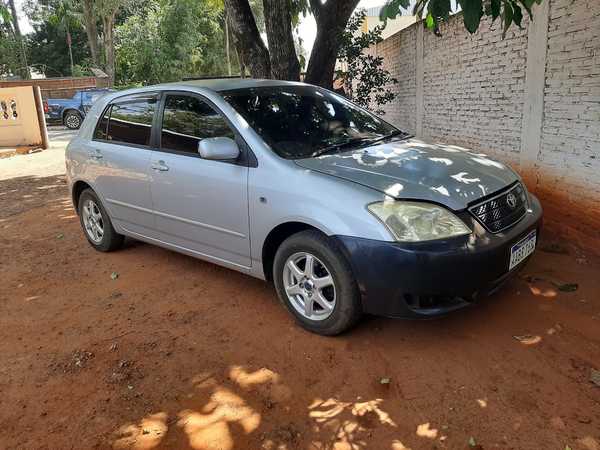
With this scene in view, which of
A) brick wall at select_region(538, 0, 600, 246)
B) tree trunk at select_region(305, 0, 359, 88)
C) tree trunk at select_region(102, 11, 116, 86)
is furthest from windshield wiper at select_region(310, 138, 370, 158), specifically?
tree trunk at select_region(102, 11, 116, 86)

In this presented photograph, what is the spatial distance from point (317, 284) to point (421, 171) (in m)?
0.98

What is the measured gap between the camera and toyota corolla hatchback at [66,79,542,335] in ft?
9.59

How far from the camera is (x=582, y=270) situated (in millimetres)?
4250

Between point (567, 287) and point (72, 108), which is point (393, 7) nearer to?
point (567, 287)

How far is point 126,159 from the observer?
15.0ft

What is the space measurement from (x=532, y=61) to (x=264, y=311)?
3.92m

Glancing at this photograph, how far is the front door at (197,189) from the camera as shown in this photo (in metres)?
3.67

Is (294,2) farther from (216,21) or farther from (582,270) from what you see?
(216,21)

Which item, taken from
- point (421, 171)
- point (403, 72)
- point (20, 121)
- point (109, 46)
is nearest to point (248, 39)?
point (403, 72)

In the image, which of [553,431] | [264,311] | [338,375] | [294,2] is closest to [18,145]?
[294,2]

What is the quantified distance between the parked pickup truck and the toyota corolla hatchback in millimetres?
18566

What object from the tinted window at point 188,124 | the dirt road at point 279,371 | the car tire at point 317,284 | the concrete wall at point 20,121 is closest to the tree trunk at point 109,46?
the concrete wall at point 20,121

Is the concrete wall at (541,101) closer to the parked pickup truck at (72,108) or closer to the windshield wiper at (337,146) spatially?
the windshield wiper at (337,146)

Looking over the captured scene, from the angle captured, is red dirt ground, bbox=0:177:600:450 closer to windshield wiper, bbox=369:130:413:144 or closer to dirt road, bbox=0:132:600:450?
dirt road, bbox=0:132:600:450
